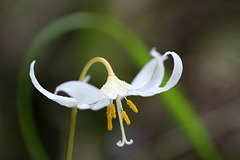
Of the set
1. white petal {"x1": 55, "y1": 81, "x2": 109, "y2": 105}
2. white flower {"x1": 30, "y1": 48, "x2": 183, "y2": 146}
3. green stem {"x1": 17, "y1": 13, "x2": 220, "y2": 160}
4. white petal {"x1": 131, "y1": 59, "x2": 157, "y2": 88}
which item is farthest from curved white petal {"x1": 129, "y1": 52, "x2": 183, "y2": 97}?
green stem {"x1": 17, "y1": 13, "x2": 220, "y2": 160}

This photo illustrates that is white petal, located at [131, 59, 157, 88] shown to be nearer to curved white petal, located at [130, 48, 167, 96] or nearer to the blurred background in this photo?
curved white petal, located at [130, 48, 167, 96]

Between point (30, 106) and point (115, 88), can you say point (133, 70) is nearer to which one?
point (30, 106)

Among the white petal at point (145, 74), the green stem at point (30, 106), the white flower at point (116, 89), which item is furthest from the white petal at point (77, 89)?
the green stem at point (30, 106)

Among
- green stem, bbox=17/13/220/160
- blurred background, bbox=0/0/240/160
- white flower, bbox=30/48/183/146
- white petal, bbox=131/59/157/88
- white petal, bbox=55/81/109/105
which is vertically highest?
blurred background, bbox=0/0/240/160

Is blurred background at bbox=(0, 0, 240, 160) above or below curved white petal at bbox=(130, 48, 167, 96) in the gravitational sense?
above

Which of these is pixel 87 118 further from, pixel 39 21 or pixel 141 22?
pixel 141 22

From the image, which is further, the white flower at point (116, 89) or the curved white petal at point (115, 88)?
the curved white petal at point (115, 88)

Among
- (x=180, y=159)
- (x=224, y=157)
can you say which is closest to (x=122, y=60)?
(x=180, y=159)

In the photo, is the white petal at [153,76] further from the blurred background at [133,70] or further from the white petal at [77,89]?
the blurred background at [133,70]
